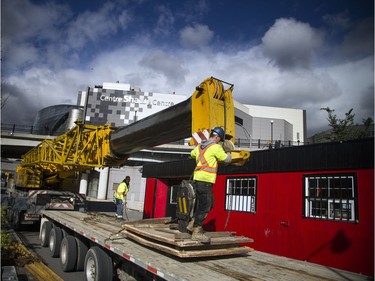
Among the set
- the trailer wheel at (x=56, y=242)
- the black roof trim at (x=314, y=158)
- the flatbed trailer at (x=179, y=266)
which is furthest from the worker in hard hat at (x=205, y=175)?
the trailer wheel at (x=56, y=242)

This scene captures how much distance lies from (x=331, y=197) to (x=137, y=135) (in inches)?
217

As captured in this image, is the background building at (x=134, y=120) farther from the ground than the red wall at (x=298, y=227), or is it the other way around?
the background building at (x=134, y=120)

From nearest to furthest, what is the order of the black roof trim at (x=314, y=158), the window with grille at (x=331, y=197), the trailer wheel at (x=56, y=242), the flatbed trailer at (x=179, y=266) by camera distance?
the flatbed trailer at (x=179, y=266) < the black roof trim at (x=314, y=158) < the window with grille at (x=331, y=197) < the trailer wheel at (x=56, y=242)

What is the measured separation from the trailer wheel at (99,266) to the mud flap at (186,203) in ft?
6.06

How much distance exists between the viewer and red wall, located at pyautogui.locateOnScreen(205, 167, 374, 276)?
7379mm

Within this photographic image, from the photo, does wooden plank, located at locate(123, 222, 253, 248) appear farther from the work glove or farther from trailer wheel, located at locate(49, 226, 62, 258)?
trailer wheel, located at locate(49, 226, 62, 258)

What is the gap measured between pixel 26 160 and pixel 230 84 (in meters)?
12.1

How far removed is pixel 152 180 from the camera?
1777 centimetres

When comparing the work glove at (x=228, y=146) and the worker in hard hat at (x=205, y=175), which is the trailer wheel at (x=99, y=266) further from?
the work glove at (x=228, y=146)

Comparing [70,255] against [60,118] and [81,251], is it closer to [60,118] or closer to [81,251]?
[81,251]

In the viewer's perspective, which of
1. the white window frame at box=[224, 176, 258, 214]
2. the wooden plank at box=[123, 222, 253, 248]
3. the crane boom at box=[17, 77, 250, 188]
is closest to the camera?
the wooden plank at box=[123, 222, 253, 248]

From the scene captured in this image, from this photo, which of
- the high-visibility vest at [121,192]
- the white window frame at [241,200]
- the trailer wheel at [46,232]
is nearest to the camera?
the trailer wheel at [46,232]

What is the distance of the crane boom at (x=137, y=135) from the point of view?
4.46 meters

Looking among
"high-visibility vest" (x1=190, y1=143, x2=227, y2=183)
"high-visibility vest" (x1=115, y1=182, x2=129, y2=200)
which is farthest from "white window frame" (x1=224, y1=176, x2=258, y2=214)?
"high-visibility vest" (x1=190, y1=143, x2=227, y2=183)
